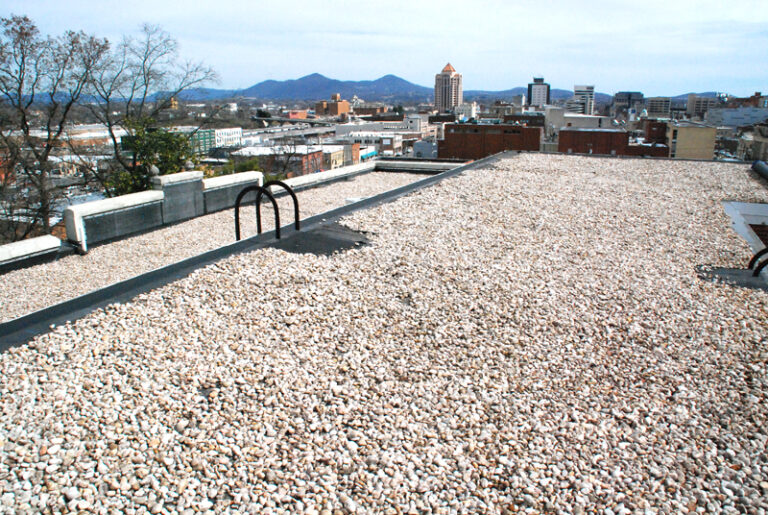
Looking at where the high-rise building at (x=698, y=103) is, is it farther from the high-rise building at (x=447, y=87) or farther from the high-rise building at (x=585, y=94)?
the high-rise building at (x=447, y=87)

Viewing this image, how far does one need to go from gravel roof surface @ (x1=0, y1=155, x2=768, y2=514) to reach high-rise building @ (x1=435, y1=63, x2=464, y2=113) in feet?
578

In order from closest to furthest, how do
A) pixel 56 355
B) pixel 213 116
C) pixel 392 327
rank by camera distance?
pixel 56 355 < pixel 392 327 < pixel 213 116

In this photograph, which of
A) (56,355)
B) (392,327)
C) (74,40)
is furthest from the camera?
(74,40)

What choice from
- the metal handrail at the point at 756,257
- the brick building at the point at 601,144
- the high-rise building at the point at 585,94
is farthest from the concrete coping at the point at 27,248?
the high-rise building at the point at 585,94

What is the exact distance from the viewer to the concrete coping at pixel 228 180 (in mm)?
10062

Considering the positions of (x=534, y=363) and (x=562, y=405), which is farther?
(x=534, y=363)

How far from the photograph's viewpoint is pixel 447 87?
7008 inches

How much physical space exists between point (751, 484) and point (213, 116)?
1672cm

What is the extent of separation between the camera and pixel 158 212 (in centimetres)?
908

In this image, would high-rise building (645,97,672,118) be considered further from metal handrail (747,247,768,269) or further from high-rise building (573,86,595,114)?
metal handrail (747,247,768,269)

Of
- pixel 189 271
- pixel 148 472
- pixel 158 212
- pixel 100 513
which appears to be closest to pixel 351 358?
pixel 148 472

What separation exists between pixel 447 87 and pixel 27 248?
18107cm

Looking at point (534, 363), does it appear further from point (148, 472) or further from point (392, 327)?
point (148, 472)

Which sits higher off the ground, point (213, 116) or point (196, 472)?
point (213, 116)
